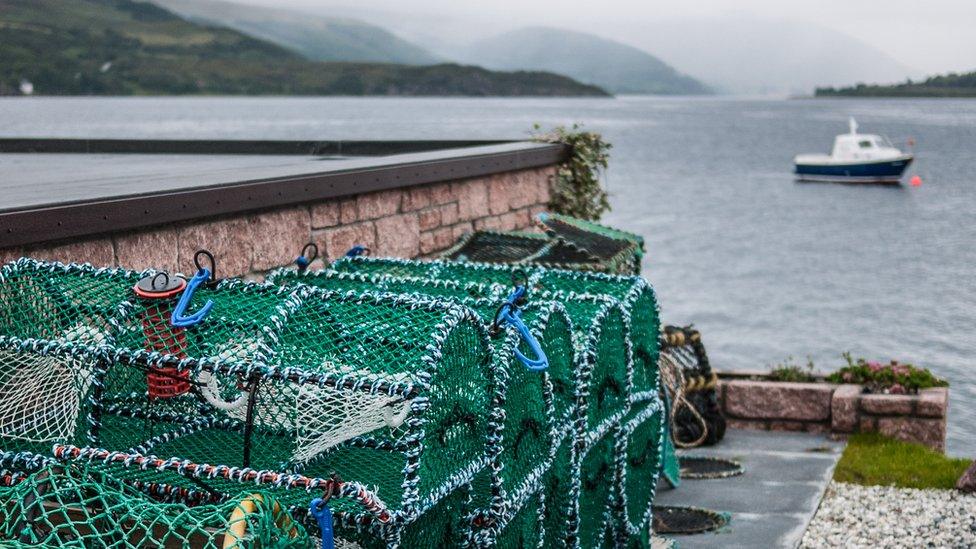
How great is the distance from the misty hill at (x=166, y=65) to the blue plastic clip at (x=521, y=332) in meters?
146

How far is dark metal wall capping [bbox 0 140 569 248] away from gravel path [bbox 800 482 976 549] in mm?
2950

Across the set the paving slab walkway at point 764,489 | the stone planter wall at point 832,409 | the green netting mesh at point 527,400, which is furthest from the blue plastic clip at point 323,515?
the stone planter wall at point 832,409

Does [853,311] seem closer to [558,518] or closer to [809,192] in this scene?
[558,518]

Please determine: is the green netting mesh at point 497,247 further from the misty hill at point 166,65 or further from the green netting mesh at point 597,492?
the misty hill at point 166,65

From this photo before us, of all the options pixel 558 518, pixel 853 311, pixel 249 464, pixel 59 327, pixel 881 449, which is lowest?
pixel 853 311

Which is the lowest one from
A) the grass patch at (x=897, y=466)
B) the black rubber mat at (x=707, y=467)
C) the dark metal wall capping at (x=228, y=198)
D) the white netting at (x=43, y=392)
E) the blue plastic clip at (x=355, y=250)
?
the black rubber mat at (x=707, y=467)

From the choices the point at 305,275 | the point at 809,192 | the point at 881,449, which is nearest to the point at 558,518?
the point at 305,275

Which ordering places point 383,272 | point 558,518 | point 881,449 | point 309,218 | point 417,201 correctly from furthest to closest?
point 881,449, point 417,201, point 309,218, point 383,272, point 558,518

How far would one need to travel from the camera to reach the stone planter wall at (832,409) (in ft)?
25.4

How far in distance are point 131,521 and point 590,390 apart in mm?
1956

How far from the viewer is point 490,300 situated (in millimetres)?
3963

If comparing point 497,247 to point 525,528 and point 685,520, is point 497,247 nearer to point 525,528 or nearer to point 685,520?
point 685,520

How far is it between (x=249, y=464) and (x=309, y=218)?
2697 mm

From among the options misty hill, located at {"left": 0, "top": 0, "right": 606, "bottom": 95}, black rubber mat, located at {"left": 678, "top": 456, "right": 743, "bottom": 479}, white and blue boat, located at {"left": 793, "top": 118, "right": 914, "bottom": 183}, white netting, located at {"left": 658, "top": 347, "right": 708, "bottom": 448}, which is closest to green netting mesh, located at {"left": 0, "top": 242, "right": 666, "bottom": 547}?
black rubber mat, located at {"left": 678, "top": 456, "right": 743, "bottom": 479}
